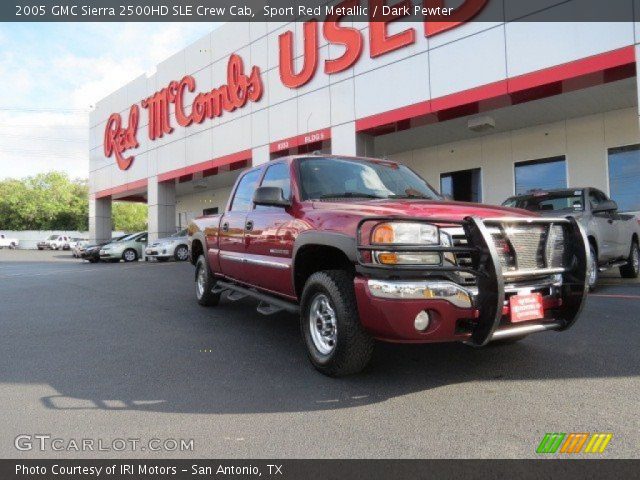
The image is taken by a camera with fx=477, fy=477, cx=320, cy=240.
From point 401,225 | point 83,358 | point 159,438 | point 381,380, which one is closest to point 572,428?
point 381,380

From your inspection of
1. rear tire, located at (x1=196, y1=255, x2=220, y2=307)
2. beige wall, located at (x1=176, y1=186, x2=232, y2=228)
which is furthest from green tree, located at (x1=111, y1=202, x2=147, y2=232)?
rear tire, located at (x1=196, y1=255, x2=220, y2=307)

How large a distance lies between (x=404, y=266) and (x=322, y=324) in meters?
1.05

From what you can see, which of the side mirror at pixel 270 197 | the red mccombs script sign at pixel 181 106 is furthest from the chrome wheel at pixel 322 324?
the red mccombs script sign at pixel 181 106

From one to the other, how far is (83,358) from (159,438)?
2126mm

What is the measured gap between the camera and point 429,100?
484 inches

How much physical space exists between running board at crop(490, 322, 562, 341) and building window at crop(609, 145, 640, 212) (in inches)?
452

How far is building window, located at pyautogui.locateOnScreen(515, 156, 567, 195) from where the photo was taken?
1411 cm

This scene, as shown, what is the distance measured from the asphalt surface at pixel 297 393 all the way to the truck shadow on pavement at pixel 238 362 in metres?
0.02

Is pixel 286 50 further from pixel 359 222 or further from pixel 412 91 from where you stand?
pixel 359 222

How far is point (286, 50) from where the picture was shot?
16000 mm

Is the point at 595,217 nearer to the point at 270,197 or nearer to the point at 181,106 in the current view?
the point at 270,197

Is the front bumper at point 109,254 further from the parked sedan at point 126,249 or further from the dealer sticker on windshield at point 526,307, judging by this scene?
the dealer sticker on windshield at point 526,307
